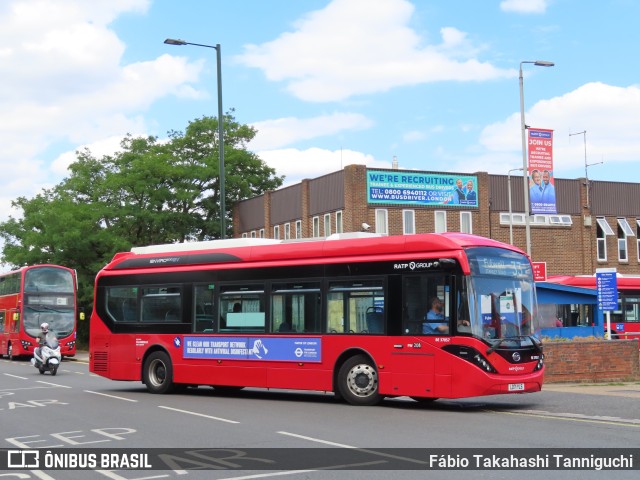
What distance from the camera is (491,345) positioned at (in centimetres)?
1527

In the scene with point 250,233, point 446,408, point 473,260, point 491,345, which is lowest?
point 446,408

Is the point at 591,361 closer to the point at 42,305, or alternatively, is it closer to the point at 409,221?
the point at 409,221

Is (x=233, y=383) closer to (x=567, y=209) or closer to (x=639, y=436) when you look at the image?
(x=639, y=436)

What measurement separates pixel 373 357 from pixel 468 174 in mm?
31708

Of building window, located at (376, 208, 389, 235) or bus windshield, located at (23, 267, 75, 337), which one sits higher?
building window, located at (376, 208, 389, 235)

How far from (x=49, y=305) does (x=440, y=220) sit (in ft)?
64.5

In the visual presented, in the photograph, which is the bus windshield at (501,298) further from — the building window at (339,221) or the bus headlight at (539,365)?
the building window at (339,221)

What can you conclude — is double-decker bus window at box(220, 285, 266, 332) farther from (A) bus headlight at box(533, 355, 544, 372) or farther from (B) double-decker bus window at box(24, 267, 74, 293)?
(B) double-decker bus window at box(24, 267, 74, 293)

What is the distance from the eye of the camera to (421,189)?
149 ft

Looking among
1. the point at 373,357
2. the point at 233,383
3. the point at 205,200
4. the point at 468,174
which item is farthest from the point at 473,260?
the point at 205,200

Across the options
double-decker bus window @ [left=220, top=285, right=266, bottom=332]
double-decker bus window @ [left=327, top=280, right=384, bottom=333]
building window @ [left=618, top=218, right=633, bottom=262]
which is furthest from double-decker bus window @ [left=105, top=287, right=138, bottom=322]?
building window @ [left=618, top=218, right=633, bottom=262]

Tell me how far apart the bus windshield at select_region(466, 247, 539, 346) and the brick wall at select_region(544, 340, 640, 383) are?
6422 millimetres

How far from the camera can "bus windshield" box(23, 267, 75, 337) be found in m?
42.5

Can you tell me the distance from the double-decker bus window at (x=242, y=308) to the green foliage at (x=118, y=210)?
3050 centimetres
